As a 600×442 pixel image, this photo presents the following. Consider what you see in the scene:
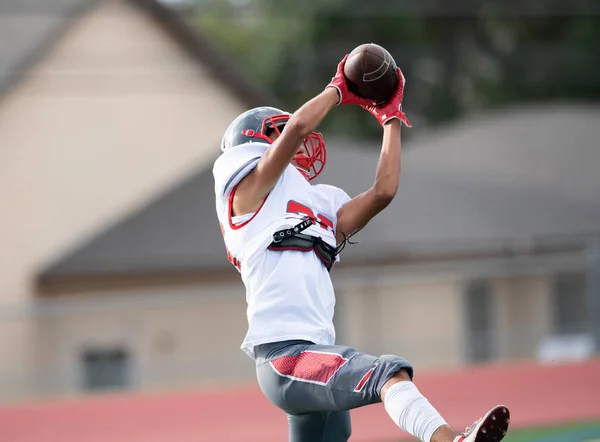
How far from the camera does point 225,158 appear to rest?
4.32 meters

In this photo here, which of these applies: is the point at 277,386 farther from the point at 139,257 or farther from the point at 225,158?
the point at 139,257

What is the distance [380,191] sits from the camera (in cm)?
456

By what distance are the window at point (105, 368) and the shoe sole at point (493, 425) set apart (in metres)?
12.1

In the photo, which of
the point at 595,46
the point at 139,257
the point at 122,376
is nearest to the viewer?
the point at 122,376

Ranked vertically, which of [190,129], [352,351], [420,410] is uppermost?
[190,129]

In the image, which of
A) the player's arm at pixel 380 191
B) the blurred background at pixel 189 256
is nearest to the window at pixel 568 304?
the blurred background at pixel 189 256

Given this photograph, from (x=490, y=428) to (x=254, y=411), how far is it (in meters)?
8.02

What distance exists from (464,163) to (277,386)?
2191 cm

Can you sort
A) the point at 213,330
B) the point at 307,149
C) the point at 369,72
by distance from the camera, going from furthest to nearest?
the point at 213,330
the point at 307,149
the point at 369,72

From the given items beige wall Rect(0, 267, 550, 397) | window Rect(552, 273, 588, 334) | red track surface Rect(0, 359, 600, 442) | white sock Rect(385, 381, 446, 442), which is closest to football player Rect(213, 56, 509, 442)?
white sock Rect(385, 381, 446, 442)

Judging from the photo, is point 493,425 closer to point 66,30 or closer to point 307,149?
point 307,149

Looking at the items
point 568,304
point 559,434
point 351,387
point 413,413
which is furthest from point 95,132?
point 413,413

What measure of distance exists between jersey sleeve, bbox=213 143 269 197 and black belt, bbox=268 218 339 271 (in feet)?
0.91

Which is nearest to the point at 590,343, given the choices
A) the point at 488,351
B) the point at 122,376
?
the point at 488,351
